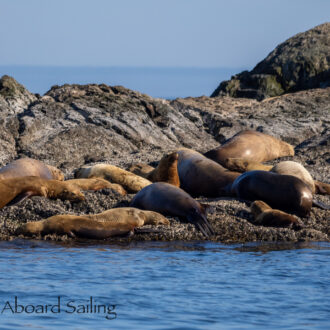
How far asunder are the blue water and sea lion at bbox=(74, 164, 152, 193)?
10.6 ft

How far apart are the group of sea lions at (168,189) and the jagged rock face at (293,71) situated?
1130 cm

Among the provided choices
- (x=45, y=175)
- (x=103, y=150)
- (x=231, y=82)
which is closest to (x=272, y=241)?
(x=45, y=175)

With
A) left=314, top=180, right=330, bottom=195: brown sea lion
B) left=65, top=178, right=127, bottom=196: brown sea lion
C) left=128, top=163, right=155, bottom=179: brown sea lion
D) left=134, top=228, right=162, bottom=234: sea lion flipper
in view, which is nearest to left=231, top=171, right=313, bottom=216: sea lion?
left=314, top=180, right=330, bottom=195: brown sea lion

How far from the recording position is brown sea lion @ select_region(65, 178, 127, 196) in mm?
12656

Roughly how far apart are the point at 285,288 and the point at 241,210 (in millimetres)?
3745

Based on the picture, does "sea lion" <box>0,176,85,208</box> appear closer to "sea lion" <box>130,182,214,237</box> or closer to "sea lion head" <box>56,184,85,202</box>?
"sea lion head" <box>56,184,85,202</box>

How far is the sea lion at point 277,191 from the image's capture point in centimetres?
1166

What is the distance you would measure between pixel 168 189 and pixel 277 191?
5.84 feet

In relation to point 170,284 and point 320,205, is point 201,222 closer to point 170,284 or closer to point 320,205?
point 320,205

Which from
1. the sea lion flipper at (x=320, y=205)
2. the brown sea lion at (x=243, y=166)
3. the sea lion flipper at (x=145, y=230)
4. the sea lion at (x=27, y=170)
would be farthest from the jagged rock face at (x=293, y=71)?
the sea lion flipper at (x=145, y=230)

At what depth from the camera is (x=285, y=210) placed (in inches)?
466

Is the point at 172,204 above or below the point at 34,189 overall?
below

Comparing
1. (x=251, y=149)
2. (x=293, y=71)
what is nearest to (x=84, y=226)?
(x=251, y=149)

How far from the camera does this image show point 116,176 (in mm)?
13688
